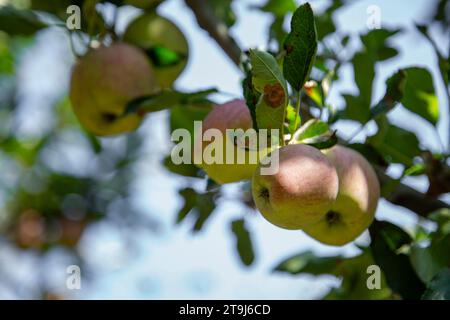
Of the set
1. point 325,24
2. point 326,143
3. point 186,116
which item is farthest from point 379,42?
point 326,143

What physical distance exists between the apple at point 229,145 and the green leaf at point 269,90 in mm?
113

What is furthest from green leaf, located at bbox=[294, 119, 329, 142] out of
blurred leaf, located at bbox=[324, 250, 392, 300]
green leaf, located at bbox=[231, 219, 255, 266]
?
green leaf, located at bbox=[231, 219, 255, 266]

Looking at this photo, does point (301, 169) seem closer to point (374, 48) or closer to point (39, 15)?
point (374, 48)

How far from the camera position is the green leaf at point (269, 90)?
121 centimetres

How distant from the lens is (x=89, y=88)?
5.93ft

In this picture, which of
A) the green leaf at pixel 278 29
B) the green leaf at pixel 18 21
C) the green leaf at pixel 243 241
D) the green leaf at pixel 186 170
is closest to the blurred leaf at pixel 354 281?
the green leaf at pixel 243 241

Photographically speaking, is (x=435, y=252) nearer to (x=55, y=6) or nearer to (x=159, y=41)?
(x=159, y=41)

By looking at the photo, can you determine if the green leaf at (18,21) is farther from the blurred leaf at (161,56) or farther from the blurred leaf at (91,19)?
the blurred leaf at (161,56)

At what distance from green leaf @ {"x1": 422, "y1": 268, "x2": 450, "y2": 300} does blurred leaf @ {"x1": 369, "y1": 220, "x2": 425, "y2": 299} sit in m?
0.18

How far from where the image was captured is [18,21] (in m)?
1.96
